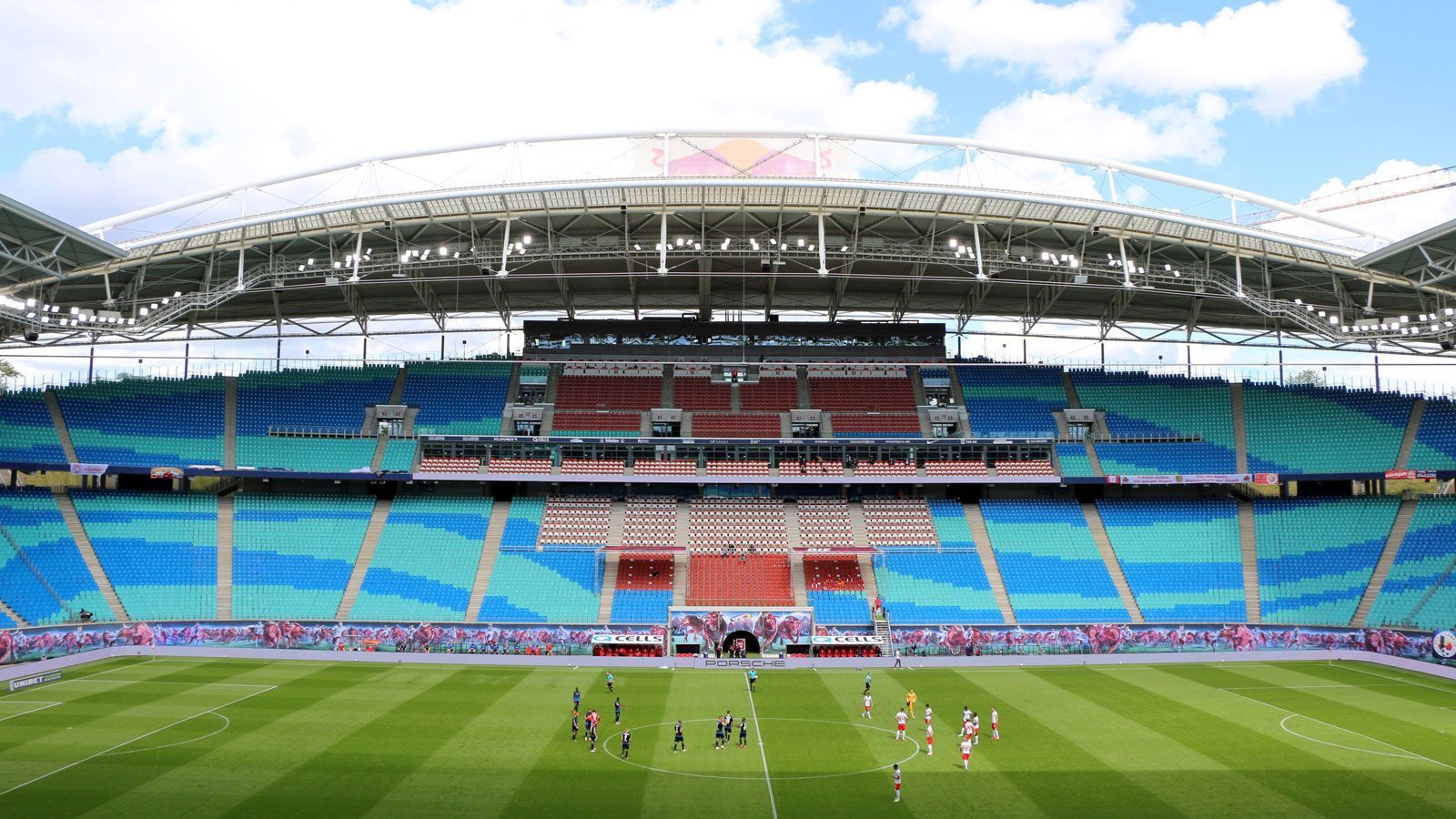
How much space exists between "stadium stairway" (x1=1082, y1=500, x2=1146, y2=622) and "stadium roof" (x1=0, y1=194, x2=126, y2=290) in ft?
157

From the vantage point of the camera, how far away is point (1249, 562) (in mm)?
50750

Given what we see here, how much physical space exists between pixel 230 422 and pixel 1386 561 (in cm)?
6239

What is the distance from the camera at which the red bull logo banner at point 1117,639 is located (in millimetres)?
45219

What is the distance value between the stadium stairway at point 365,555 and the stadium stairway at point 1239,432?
47.2 m

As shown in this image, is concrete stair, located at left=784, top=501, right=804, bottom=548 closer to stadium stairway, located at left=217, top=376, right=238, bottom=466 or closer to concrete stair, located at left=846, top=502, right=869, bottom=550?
concrete stair, located at left=846, top=502, right=869, bottom=550

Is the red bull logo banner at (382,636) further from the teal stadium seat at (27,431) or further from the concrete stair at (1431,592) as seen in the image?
the concrete stair at (1431,592)

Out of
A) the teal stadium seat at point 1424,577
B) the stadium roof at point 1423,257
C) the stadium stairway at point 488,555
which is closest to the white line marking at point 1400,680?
the teal stadium seat at point 1424,577

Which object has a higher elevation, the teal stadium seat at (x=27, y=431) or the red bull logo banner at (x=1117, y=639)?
the teal stadium seat at (x=27, y=431)

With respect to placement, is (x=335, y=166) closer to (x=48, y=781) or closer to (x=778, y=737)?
(x=48, y=781)

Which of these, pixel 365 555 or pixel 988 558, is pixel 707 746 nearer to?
pixel 988 558

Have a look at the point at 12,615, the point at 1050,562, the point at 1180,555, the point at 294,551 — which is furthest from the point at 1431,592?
the point at 12,615

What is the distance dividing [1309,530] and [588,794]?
44824mm

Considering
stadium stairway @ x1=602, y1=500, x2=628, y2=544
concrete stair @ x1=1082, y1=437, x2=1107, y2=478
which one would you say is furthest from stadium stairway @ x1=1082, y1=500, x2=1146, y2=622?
stadium stairway @ x1=602, y1=500, x2=628, y2=544

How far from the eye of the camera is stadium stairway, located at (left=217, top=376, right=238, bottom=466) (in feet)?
175
